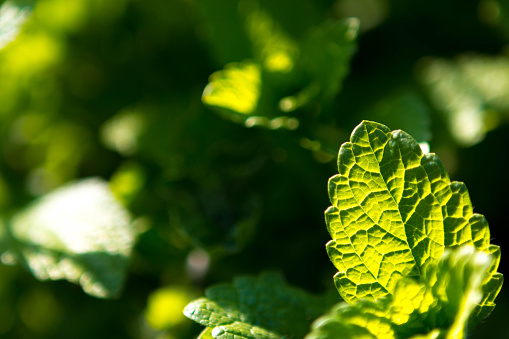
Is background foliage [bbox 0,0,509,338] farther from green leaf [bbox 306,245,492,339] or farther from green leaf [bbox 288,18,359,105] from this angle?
green leaf [bbox 306,245,492,339]

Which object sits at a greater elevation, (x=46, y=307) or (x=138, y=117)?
(x=138, y=117)

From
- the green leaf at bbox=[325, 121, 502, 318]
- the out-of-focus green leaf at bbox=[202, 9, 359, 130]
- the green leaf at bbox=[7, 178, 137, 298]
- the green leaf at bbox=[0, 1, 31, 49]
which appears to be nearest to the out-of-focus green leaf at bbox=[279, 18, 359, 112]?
the out-of-focus green leaf at bbox=[202, 9, 359, 130]

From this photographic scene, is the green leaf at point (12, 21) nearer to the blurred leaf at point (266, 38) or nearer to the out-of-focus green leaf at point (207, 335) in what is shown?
the blurred leaf at point (266, 38)

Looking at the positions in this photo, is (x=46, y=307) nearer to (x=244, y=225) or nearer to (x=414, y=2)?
(x=244, y=225)

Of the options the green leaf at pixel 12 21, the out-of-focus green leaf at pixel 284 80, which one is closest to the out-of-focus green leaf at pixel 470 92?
the out-of-focus green leaf at pixel 284 80

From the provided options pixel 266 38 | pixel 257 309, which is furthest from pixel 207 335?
pixel 266 38

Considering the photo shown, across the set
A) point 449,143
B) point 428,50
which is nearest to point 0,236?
point 449,143
